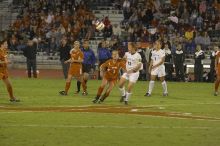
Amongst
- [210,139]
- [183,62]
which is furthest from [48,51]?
[210,139]

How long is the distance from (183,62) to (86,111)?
16872 millimetres

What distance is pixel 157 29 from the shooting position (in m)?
39.9

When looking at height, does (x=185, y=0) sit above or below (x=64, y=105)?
above

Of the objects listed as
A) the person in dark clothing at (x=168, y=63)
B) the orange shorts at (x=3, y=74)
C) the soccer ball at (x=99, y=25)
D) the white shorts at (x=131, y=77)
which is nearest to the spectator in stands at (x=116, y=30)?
the soccer ball at (x=99, y=25)

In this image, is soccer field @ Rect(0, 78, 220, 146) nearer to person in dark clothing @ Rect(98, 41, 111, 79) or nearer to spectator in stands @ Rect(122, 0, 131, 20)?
person in dark clothing @ Rect(98, 41, 111, 79)

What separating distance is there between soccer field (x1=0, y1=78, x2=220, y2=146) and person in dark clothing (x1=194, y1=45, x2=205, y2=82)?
759 centimetres

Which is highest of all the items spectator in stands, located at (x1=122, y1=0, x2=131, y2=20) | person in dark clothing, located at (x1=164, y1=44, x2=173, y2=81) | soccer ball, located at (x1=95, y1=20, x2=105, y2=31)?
spectator in stands, located at (x1=122, y1=0, x2=131, y2=20)

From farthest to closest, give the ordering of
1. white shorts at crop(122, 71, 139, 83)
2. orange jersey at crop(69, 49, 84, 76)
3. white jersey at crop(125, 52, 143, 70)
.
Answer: orange jersey at crop(69, 49, 84, 76) < white jersey at crop(125, 52, 143, 70) < white shorts at crop(122, 71, 139, 83)

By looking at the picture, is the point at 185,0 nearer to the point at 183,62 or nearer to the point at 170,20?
the point at 170,20

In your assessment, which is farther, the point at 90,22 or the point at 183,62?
the point at 90,22

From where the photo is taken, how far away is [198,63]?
1369 inches

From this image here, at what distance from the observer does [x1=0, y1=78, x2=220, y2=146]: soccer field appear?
1373cm

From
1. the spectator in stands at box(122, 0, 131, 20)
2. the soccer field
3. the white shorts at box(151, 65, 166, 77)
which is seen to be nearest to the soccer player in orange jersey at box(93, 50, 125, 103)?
the soccer field

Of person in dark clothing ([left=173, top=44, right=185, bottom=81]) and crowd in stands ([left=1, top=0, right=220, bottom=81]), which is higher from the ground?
crowd in stands ([left=1, top=0, right=220, bottom=81])
